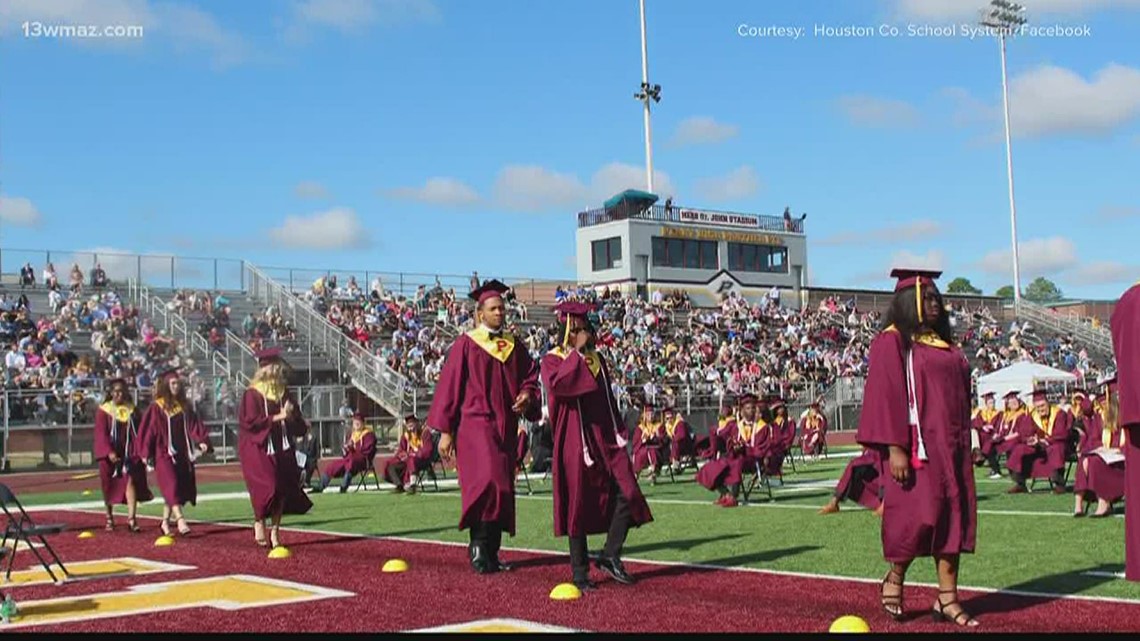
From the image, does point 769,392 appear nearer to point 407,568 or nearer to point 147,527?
point 147,527

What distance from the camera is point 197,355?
32.1 meters

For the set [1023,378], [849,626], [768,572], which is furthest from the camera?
[1023,378]

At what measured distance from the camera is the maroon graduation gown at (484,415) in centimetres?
959

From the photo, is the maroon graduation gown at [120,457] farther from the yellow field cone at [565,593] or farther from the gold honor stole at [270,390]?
the yellow field cone at [565,593]

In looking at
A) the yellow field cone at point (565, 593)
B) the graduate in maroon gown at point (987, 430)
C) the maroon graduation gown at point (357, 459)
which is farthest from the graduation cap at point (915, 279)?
the maroon graduation gown at point (357, 459)

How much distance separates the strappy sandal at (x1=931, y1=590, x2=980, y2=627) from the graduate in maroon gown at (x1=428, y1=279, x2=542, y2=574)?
343cm

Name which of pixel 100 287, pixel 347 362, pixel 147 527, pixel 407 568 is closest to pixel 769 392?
pixel 347 362

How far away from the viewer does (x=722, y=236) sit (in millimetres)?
55469

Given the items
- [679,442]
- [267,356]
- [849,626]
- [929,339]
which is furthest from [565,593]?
[679,442]

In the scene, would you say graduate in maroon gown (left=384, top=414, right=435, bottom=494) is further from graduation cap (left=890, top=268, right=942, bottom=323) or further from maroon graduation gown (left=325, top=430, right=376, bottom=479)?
graduation cap (left=890, top=268, right=942, bottom=323)

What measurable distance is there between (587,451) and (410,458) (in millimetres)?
12364

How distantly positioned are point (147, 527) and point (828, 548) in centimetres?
823

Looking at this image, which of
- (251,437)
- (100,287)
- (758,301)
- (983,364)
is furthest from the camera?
(758,301)

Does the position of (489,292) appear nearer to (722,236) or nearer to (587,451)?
(587,451)
